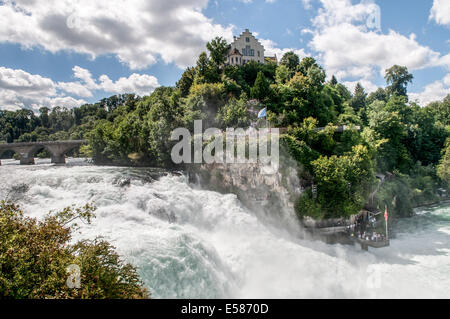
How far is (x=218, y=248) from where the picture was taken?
57.3 feet

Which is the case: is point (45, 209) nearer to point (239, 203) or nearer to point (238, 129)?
point (239, 203)

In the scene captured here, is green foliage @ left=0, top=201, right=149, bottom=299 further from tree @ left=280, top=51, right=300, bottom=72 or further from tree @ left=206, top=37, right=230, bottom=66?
tree @ left=280, top=51, right=300, bottom=72

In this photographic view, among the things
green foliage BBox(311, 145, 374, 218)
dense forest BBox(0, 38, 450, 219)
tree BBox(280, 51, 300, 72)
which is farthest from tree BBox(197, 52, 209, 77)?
green foliage BBox(311, 145, 374, 218)

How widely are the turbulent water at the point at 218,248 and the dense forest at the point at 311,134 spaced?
183 inches

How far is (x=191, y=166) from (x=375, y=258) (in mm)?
18622

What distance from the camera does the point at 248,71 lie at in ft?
135

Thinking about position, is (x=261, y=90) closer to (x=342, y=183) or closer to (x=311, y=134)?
(x=311, y=134)

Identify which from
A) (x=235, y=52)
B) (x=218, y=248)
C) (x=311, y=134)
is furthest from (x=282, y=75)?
(x=218, y=248)

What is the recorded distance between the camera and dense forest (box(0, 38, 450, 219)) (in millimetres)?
22609

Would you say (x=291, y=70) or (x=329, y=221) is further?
(x=291, y=70)

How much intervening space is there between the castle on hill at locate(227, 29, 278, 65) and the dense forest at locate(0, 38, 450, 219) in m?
4.24

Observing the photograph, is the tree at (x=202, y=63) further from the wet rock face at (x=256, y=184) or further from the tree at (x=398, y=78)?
the tree at (x=398, y=78)
